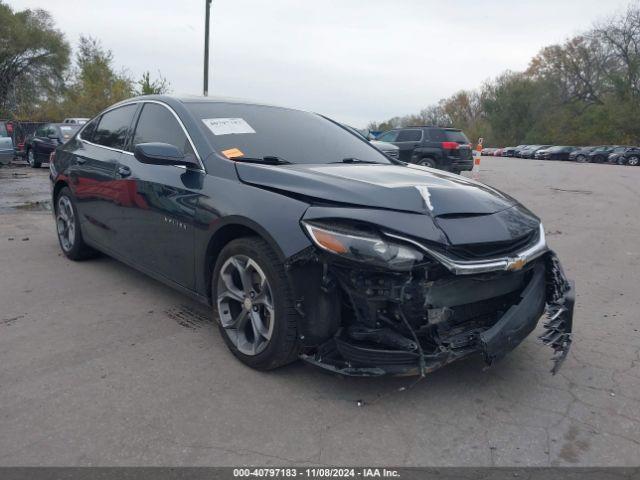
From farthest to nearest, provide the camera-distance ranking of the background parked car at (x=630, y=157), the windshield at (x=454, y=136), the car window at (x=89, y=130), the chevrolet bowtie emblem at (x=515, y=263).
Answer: the background parked car at (x=630, y=157) < the windshield at (x=454, y=136) < the car window at (x=89, y=130) < the chevrolet bowtie emblem at (x=515, y=263)

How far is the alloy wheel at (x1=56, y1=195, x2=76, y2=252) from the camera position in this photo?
212 inches

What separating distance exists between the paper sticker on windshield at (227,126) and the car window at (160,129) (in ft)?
0.64

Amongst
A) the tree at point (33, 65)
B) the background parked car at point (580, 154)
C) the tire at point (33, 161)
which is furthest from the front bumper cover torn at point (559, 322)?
the background parked car at point (580, 154)

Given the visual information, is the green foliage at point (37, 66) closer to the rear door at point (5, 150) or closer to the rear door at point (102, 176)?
the rear door at point (5, 150)

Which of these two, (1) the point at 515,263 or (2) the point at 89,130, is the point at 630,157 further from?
(1) the point at 515,263

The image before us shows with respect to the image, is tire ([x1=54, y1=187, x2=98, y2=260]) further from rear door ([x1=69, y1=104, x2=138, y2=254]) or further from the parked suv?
the parked suv

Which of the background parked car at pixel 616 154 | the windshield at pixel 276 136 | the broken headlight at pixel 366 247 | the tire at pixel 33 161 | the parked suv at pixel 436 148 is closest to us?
the broken headlight at pixel 366 247

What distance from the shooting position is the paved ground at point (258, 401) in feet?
7.97

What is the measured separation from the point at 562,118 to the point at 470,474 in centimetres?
6883

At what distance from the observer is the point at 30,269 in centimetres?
524

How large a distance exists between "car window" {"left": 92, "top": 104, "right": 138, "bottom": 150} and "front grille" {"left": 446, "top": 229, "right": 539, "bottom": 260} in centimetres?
308

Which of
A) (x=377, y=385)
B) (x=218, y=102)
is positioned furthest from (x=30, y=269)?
(x=377, y=385)

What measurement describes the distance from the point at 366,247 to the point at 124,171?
2493mm

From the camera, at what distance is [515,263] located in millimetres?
2840
